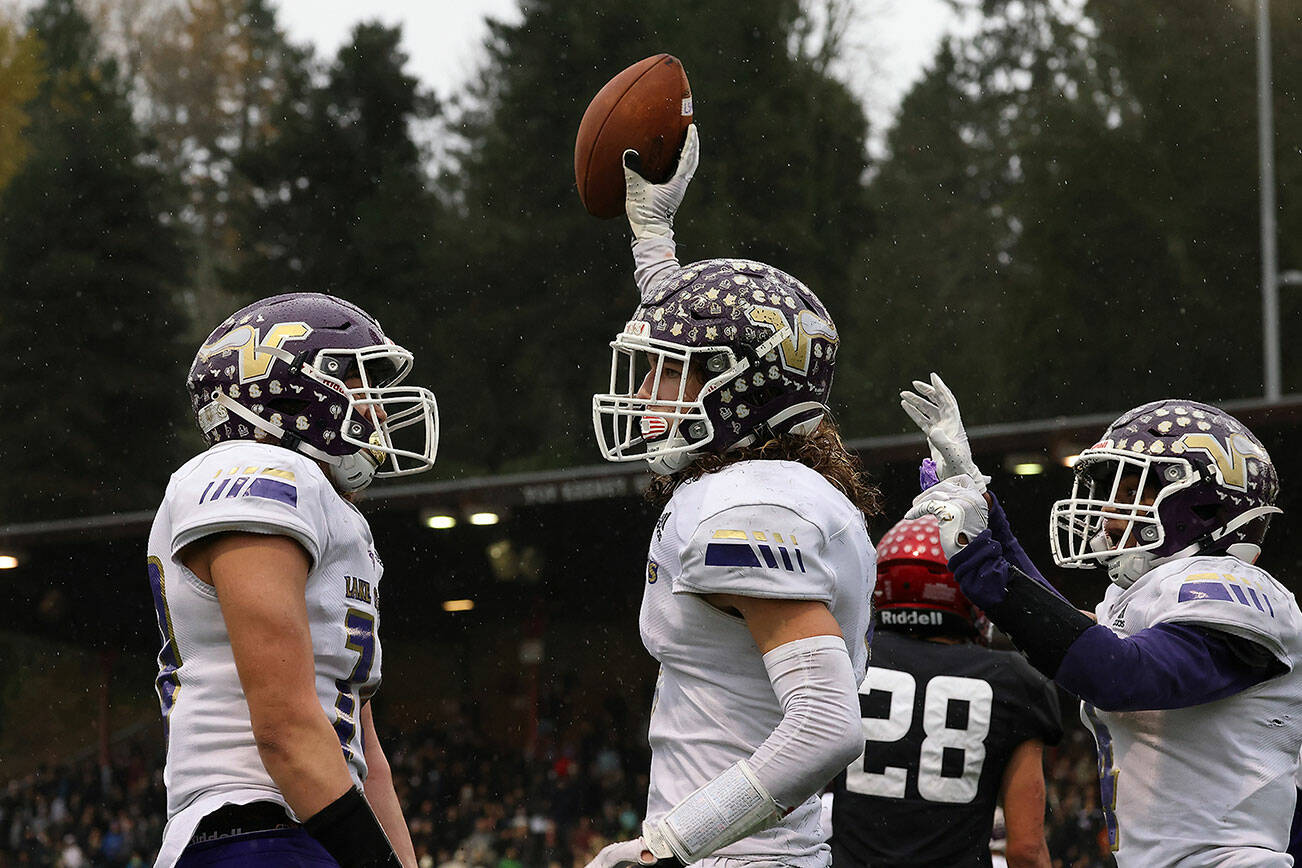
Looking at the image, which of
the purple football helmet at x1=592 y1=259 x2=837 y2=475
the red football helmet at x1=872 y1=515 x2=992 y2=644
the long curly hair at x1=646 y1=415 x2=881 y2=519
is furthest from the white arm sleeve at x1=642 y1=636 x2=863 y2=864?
the red football helmet at x1=872 y1=515 x2=992 y2=644

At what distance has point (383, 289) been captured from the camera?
473 inches

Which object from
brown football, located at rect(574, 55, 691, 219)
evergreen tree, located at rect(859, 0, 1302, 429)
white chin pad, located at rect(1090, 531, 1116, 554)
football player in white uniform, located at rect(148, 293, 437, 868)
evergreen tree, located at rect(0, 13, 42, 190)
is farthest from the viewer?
evergreen tree, located at rect(0, 13, 42, 190)

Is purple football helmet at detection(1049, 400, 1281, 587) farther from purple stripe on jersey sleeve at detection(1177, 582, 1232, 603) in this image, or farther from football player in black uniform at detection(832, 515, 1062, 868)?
football player in black uniform at detection(832, 515, 1062, 868)

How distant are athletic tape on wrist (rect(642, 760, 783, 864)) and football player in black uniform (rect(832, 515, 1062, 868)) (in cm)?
213

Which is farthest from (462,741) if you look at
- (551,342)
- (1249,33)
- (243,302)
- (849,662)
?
(849,662)

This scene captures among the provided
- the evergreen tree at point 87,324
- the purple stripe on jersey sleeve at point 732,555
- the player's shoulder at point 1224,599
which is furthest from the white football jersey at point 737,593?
the evergreen tree at point 87,324

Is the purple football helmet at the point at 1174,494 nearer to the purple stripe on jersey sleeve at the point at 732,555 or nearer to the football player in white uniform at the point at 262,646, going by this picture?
the purple stripe on jersey sleeve at the point at 732,555

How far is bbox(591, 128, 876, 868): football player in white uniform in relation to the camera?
254cm

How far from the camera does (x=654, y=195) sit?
3.96 metres

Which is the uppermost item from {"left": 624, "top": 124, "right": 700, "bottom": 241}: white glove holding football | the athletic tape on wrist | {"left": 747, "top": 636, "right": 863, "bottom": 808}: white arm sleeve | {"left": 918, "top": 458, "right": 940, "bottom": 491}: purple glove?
{"left": 624, "top": 124, "right": 700, "bottom": 241}: white glove holding football

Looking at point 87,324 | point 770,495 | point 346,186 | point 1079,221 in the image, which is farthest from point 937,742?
point 87,324

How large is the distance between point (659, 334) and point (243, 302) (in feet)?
33.5

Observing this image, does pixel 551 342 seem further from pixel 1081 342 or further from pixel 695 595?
pixel 695 595

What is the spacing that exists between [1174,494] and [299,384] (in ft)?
6.62
